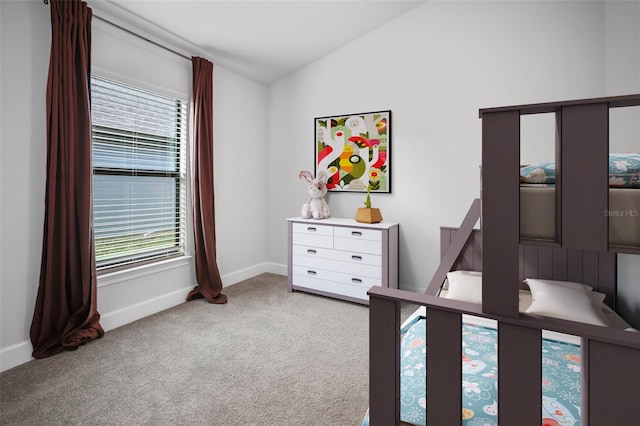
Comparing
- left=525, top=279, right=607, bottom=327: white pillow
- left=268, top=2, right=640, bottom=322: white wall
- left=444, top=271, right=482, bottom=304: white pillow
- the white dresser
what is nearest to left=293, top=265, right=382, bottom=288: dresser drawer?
the white dresser

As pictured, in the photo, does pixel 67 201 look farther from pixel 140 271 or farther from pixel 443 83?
pixel 443 83

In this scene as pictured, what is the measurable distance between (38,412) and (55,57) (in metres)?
2.09

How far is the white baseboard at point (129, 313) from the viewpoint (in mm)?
2035

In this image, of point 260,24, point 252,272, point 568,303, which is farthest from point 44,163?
point 568,303

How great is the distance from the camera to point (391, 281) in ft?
10.3

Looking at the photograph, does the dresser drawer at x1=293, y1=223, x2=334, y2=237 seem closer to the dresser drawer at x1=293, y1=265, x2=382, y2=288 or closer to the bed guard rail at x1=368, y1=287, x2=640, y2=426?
the dresser drawer at x1=293, y1=265, x2=382, y2=288

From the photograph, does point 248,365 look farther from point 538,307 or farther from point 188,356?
point 538,307

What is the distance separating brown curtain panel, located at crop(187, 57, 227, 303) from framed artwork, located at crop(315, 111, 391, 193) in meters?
1.24

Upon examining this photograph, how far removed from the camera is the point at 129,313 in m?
2.71

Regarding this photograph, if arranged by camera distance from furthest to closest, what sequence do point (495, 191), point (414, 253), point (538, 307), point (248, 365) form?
point (414, 253)
point (248, 365)
point (538, 307)
point (495, 191)

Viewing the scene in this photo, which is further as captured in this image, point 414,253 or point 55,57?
point 414,253

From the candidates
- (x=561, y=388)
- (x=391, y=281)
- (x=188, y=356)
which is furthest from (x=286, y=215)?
(x=561, y=388)

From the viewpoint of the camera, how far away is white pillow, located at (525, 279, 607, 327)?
5.47 feet

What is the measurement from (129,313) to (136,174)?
1174mm
